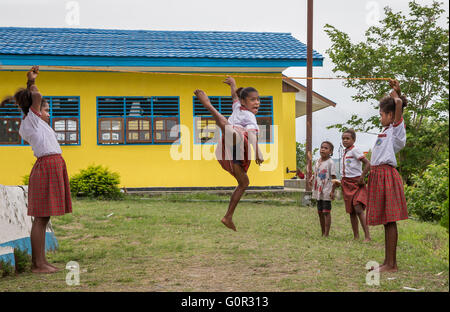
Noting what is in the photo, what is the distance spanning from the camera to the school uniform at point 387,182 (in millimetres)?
5031

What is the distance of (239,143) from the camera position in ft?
16.0

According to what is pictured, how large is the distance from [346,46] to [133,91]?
19.5 ft

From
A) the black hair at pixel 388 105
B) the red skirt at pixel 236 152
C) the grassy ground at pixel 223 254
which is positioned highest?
the black hair at pixel 388 105

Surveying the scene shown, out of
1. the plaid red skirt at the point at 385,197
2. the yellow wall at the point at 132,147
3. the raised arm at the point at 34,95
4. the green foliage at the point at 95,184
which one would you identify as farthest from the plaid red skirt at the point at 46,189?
the yellow wall at the point at 132,147

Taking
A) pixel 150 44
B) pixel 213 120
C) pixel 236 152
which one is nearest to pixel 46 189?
pixel 236 152

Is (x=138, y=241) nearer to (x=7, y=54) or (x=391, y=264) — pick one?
(x=391, y=264)

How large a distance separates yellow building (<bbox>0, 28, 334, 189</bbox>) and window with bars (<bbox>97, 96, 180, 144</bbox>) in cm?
3

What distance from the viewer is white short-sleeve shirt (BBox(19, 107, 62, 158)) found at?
522 centimetres

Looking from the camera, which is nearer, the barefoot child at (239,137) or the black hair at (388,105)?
the barefoot child at (239,137)

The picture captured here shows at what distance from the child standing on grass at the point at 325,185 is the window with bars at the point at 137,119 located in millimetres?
7101

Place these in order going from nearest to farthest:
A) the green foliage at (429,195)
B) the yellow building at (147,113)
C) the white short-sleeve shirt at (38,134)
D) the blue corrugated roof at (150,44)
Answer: the white short-sleeve shirt at (38,134), the green foliage at (429,195), the blue corrugated roof at (150,44), the yellow building at (147,113)

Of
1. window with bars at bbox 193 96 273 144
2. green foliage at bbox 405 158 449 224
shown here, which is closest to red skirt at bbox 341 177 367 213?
green foliage at bbox 405 158 449 224

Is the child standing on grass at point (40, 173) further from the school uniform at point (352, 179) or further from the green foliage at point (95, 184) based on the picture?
the green foliage at point (95, 184)

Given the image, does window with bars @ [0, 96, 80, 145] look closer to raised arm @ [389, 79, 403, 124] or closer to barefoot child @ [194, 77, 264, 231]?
barefoot child @ [194, 77, 264, 231]
